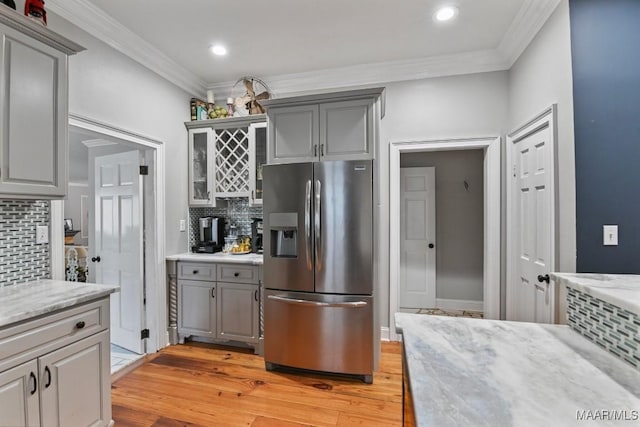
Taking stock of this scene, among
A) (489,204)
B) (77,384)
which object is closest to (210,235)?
(77,384)

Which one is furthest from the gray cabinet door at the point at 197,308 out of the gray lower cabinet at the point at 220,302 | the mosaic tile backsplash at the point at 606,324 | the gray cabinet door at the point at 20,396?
the mosaic tile backsplash at the point at 606,324

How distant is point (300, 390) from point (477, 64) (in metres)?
3.32

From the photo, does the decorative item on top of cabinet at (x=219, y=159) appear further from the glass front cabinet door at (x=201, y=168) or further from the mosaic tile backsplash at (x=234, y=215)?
the mosaic tile backsplash at (x=234, y=215)

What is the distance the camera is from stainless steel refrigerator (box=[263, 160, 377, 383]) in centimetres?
238

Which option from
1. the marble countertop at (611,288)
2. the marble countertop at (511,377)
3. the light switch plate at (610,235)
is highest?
the light switch plate at (610,235)

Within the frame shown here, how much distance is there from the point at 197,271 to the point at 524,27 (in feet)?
11.6

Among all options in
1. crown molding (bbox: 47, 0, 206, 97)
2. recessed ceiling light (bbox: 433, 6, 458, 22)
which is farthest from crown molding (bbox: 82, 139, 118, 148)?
recessed ceiling light (bbox: 433, 6, 458, 22)

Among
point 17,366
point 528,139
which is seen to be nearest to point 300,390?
point 17,366

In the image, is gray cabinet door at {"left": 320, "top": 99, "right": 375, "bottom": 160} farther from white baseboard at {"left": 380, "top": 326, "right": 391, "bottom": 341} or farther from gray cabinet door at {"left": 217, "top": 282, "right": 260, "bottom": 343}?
white baseboard at {"left": 380, "top": 326, "right": 391, "bottom": 341}

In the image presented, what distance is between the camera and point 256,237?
3.30 meters

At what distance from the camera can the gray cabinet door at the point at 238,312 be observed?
287 cm

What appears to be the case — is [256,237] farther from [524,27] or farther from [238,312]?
[524,27]

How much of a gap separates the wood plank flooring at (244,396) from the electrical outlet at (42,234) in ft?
4.08

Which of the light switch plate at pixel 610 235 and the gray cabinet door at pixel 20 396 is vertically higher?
the light switch plate at pixel 610 235
